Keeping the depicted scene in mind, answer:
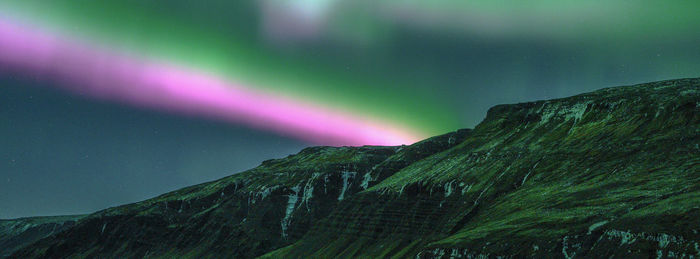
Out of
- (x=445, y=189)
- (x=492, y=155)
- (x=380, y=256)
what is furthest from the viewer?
(x=492, y=155)

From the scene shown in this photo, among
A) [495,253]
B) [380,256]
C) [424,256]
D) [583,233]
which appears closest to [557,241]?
[583,233]

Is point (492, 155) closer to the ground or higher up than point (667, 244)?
higher up

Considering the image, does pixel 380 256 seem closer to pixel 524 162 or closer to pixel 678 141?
pixel 524 162

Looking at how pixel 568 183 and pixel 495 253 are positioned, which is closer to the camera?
pixel 495 253

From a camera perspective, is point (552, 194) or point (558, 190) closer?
point (552, 194)

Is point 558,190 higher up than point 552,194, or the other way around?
point 558,190

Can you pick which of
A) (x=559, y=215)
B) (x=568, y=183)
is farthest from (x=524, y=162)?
(x=559, y=215)

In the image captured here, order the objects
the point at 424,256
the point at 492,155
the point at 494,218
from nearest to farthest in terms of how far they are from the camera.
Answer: the point at 424,256 < the point at 494,218 < the point at 492,155

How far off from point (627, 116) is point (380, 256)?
8107 cm

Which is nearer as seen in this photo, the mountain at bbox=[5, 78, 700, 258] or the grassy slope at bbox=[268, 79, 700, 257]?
the mountain at bbox=[5, 78, 700, 258]

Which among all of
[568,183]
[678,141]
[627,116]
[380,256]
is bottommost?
[380,256]

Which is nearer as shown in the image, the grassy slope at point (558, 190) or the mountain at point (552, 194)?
the mountain at point (552, 194)

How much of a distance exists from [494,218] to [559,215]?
21910 mm

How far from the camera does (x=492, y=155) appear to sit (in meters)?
144
